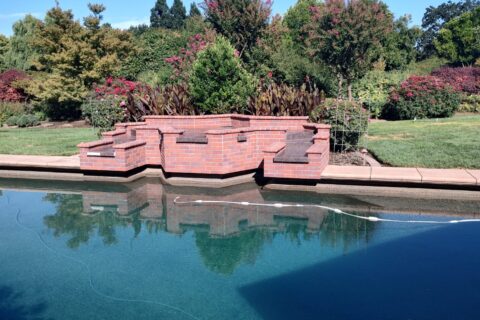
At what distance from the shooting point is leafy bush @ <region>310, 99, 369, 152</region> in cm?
957

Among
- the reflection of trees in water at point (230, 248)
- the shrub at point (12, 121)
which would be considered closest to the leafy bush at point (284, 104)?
the reflection of trees in water at point (230, 248)

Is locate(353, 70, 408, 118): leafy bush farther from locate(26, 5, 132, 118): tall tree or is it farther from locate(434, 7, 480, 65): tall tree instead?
locate(434, 7, 480, 65): tall tree

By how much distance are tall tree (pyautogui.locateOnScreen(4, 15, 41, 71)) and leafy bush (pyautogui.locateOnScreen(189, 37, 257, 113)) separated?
2457cm

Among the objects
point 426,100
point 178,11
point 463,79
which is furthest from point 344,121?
point 178,11

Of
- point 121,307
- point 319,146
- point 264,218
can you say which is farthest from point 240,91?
point 121,307

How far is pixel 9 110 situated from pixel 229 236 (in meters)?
20.2

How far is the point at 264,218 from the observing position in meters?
6.60

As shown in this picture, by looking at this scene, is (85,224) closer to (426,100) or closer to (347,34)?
(347,34)

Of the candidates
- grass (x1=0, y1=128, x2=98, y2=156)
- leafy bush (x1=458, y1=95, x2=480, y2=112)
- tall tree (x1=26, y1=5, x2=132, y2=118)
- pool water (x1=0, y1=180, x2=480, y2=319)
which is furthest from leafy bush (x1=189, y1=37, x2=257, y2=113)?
leafy bush (x1=458, y1=95, x2=480, y2=112)

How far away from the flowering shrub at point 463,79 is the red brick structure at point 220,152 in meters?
13.6

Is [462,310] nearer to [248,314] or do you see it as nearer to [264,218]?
[248,314]

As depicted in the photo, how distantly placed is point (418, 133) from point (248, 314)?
10.2 m

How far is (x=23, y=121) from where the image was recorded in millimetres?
20156

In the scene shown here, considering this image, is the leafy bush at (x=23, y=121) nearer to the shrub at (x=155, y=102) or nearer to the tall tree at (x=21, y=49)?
the shrub at (x=155, y=102)
